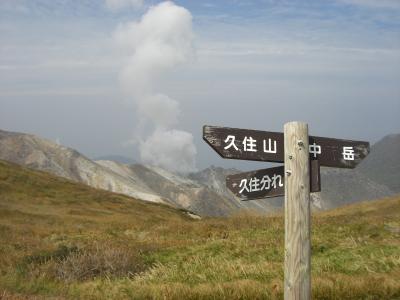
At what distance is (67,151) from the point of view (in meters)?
126

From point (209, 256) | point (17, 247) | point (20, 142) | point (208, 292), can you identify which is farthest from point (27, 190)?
point (20, 142)

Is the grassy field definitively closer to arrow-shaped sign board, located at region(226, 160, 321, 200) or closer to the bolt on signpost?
the bolt on signpost

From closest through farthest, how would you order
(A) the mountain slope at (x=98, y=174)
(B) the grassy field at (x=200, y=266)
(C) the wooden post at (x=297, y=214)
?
(C) the wooden post at (x=297, y=214) < (B) the grassy field at (x=200, y=266) < (A) the mountain slope at (x=98, y=174)

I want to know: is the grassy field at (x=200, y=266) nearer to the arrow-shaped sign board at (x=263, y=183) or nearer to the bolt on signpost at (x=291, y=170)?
the bolt on signpost at (x=291, y=170)

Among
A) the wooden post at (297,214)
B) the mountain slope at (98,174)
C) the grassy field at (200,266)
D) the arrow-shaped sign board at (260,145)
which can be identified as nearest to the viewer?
the wooden post at (297,214)

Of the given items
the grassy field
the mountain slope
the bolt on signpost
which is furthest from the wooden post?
the mountain slope

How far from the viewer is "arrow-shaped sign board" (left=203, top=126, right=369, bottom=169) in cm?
713

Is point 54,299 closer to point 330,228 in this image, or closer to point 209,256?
point 209,256

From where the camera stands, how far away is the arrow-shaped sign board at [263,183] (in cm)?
721

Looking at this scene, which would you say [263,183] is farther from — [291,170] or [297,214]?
[297,214]

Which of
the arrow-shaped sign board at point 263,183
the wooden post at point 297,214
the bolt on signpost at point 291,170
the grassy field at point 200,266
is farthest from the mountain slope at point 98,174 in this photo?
the wooden post at point 297,214

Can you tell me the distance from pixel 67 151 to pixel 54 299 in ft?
398

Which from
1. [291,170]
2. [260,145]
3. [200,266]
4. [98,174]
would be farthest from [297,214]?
[98,174]

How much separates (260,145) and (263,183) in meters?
0.53
